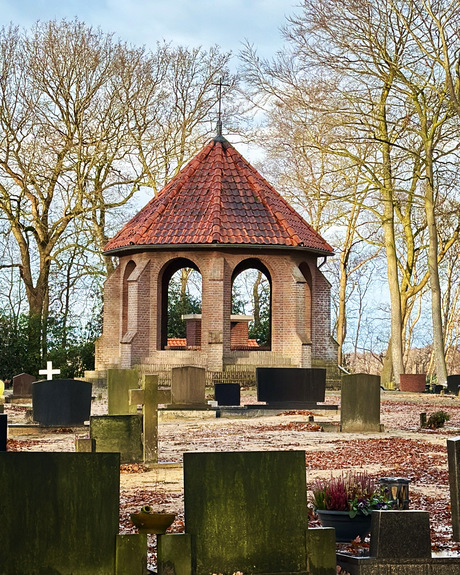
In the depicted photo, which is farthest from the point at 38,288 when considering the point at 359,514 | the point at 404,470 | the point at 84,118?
the point at 359,514

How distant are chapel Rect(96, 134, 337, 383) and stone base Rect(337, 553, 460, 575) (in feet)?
83.2

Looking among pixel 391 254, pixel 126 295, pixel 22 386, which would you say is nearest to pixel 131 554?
pixel 22 386

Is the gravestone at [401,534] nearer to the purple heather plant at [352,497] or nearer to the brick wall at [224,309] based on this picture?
the purple heather plant at [352,497]

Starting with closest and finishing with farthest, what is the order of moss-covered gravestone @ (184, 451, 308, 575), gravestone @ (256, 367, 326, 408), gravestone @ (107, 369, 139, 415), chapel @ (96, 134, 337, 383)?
moss-covered gravestone @ (184, 451, 308, 575), gravestone @ (107, 369, 139, 415), gravestone @ (256, 367, 326, 408), chapel @ (96, 134, 337, 383)

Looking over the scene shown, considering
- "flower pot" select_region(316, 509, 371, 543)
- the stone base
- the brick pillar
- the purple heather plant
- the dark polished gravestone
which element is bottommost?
Answer: the stone base

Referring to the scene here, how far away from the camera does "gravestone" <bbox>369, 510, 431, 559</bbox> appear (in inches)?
268

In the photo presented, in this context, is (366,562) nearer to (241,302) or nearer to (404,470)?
(404,470)

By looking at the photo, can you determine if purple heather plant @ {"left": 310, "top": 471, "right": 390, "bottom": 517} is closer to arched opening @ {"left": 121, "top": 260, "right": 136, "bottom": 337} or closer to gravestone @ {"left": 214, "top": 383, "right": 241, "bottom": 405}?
gravestone @ {"left": 214, "top": 383, "right": 241, "bottom": 405}

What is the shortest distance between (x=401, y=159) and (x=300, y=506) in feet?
98.0

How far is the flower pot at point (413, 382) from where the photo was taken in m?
36.2

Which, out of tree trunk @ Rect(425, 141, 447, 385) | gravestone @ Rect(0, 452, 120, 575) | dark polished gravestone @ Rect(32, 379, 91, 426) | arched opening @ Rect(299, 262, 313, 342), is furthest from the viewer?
tree trunk @ Rect(425, 141, 447, 385)

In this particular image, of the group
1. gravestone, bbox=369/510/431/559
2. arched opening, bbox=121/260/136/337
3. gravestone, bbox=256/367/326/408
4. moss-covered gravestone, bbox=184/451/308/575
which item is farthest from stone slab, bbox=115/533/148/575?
arched opening, bbox=121/260/136/337

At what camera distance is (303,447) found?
15898mm

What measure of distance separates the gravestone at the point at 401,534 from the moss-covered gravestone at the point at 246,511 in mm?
485
